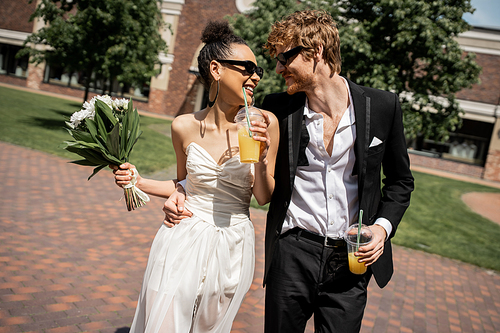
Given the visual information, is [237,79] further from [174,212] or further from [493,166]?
[493,166]

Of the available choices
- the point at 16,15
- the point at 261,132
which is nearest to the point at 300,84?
the point at 261,132

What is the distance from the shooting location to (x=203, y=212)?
2.58m

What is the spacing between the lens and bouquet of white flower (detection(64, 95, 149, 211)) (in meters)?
2.66

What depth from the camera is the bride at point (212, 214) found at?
2.38m

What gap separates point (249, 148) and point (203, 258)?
2.31 ft

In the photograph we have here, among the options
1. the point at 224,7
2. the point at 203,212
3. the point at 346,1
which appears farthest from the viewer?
the point at 224,7

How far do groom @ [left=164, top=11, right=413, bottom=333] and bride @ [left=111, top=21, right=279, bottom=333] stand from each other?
169 mm

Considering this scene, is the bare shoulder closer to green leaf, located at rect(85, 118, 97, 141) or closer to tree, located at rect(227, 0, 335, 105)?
green leaf, located at rect(85, 118, 97, 141)

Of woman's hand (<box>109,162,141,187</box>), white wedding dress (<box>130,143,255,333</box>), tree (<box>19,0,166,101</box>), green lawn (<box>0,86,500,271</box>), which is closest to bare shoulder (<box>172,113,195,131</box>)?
white wedding dress (<box>130,143,255,333</box>)

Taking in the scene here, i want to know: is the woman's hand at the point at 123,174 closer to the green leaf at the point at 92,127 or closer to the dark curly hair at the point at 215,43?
the green leaf at the point at 92,127

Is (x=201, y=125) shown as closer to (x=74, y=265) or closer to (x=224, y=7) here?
(x=74, y=265)

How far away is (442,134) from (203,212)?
1394 cm

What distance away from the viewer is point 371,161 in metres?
2.39

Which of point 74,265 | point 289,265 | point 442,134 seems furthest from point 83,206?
point 442,134
